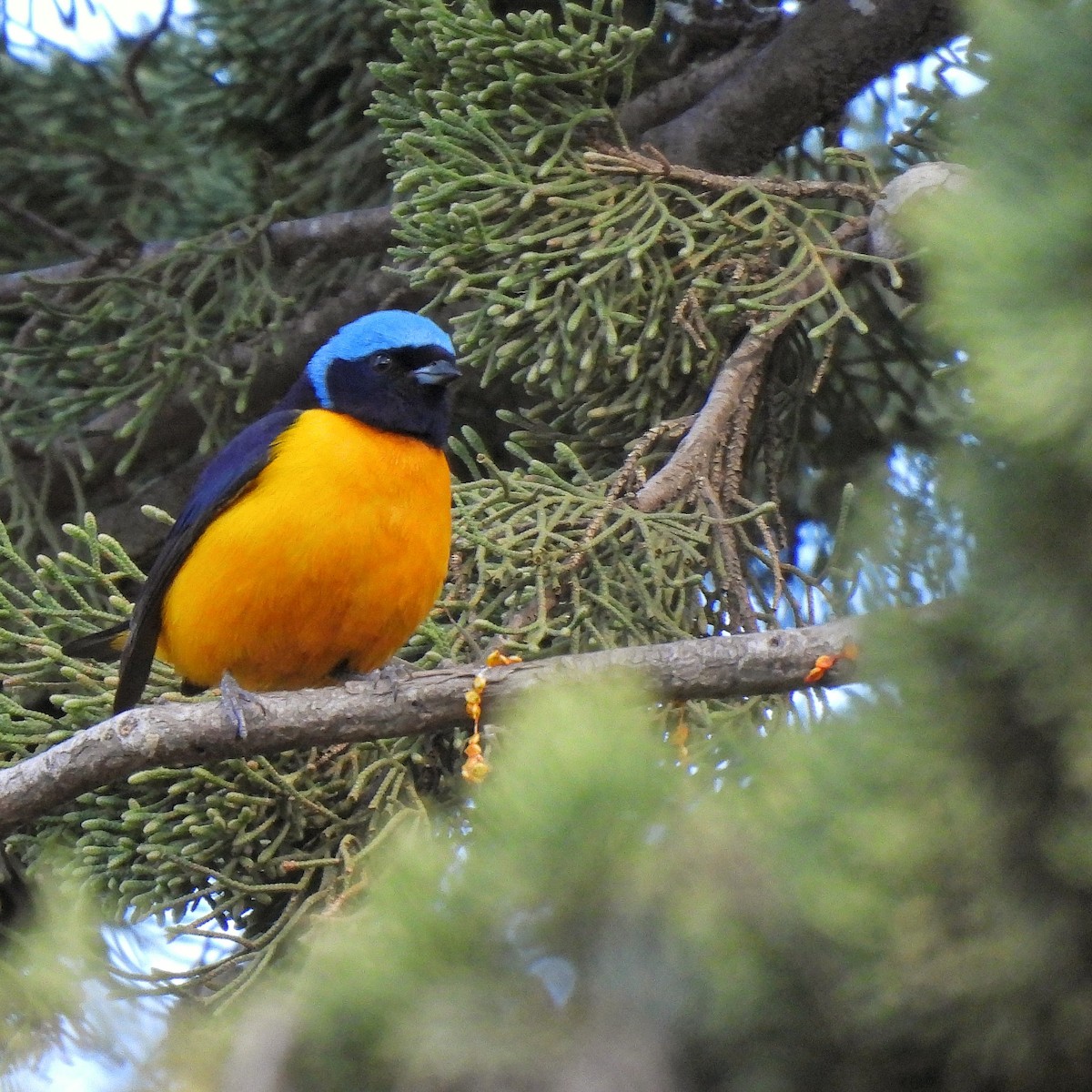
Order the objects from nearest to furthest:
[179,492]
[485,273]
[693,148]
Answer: [485,273], [693,148], [179,492]

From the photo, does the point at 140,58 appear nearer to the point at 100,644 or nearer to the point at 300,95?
the point at 300,95

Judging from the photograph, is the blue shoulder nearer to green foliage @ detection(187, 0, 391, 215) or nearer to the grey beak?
the grey beak

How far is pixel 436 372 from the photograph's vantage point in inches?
154

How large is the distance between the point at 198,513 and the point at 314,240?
3.30 ft

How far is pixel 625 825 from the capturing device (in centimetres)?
85

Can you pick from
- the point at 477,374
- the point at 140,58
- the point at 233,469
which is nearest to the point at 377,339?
the point at 233,469

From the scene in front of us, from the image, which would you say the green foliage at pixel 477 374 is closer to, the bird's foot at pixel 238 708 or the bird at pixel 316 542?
the bird at pixel 316 542

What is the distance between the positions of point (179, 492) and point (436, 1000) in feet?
13.5

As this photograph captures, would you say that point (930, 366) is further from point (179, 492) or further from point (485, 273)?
point (179, 492)

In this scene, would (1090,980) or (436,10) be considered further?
(436,10)

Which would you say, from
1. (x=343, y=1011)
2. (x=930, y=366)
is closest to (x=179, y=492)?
(x=930, y=366)

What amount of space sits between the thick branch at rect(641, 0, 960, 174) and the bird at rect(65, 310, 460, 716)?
0.91 meters

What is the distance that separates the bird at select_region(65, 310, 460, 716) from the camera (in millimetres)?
3428

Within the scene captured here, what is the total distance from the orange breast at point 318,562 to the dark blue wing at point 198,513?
0.03 meters
